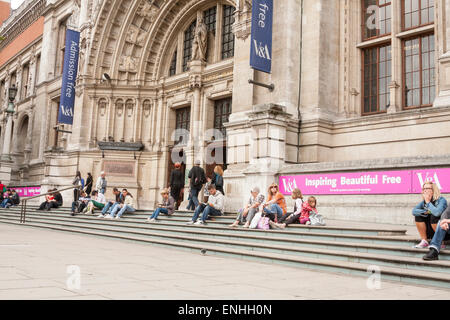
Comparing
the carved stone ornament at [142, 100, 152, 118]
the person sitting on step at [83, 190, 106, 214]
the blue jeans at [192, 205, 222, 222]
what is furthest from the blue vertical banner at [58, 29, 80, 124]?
the blue jeans at [192, 205, 222, 222]

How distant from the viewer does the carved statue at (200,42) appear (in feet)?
80.0

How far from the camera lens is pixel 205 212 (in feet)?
43.3

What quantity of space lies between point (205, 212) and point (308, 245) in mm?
4336

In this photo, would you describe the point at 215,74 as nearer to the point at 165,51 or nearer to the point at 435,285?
the point at 165,51

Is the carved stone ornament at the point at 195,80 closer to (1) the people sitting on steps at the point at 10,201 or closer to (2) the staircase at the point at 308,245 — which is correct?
(2) the staircase at the point at 308,245

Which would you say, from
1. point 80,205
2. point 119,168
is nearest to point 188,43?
point 119,168

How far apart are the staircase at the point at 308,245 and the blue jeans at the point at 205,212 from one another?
8.6 inches

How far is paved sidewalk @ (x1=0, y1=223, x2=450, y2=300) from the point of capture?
5.27 meters

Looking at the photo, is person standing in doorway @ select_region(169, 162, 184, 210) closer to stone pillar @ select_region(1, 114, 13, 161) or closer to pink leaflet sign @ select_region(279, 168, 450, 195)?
pink leaflet sign @ select_region(279, 168, 450, 195)

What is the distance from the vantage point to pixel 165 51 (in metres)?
27.3

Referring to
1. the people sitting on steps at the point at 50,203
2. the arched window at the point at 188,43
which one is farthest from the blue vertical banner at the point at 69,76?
the arched window at the point at 188,43

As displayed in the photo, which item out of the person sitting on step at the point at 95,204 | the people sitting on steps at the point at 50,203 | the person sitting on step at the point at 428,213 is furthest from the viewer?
the people sitting on steps at the point at 50,203

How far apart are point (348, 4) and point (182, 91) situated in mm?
11497

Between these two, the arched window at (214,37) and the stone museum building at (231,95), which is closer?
the stone museum building at (231,95)
